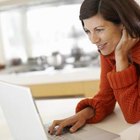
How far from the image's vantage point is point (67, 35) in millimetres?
3197

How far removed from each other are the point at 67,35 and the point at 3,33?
2.58 ft

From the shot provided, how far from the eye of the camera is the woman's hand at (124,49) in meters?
1.16

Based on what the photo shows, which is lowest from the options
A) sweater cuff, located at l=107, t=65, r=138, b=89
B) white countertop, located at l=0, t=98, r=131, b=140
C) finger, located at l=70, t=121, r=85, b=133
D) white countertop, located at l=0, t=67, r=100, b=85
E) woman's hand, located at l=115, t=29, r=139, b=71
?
white countertop, located at l=0, t=67, r=100, b=85

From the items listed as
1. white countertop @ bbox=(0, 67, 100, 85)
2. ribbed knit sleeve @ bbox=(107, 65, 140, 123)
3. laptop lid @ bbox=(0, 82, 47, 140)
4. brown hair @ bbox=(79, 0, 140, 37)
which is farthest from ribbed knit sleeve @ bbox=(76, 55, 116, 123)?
white countertop @ bbox=(0, 67, 100, 85)

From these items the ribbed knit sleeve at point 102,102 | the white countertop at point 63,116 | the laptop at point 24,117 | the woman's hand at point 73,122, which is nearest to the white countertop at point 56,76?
the white countertop at point 63,116

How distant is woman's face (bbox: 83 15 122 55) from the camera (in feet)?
3.70

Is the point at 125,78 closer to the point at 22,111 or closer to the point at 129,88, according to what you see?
the point at 129,88

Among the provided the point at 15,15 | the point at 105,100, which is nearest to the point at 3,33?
the point at 15,15

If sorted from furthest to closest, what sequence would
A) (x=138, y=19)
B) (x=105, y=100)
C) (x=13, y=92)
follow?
(x=105, y=100)
(x=138, y=19)
(x=13, y=92)

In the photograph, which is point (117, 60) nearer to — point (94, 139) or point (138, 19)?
point (138, 19)

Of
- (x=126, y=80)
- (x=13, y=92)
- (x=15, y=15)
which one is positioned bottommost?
(x=126, y=80)

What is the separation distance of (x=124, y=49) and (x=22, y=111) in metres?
0.54

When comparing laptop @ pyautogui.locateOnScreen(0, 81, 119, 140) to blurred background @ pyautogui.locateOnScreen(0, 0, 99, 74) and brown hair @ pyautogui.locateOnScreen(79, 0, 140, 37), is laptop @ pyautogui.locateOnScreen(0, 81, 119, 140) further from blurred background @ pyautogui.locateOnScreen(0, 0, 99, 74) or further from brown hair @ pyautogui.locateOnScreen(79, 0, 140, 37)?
blurred background @ pyautogui.locateOnScreen(0, 0, 99, 74)

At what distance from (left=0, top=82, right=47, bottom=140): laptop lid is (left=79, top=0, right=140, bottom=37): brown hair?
1.50 feet
